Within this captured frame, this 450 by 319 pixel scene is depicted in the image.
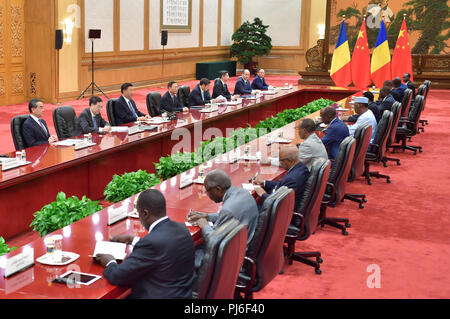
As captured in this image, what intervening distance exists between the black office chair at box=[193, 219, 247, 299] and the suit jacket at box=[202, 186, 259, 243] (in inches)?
25.4

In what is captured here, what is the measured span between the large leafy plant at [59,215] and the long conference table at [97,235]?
0.15 m

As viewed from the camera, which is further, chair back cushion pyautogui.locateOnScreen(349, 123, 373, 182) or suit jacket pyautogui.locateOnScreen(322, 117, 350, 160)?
suit jacket pyautogui.locateOnScreen(322, 117, 350, 160)

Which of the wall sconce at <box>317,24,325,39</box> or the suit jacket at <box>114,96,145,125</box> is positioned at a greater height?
the wall sconce at <box>317,24,325,39</box>

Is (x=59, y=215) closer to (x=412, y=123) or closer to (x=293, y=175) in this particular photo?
(x=293, y=175)

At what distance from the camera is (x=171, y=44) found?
17.1 m

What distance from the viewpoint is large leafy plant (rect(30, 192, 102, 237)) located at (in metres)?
3.76

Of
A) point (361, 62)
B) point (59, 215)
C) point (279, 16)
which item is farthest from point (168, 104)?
point (279, 16)

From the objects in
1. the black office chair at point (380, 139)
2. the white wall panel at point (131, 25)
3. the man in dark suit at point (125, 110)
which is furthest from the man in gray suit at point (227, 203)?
the white wall panel at point (131, 25)

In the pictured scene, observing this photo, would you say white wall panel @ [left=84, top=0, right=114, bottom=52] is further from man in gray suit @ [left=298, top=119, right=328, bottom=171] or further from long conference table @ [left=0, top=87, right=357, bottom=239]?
man in gray suit @ [left=298, top=119, right=328, bottom=171]

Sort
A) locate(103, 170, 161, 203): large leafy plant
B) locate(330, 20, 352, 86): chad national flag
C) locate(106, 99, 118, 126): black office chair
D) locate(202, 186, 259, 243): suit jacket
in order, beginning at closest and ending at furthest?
locate(202, 186, 259, 243): suit jacket < locate(103, 170, 161, 203): large leafy plant < locate(106, 99, 118, 126): black office chair < locate(330, 20, 352, 86): chad national flag

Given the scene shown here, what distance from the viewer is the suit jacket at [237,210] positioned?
11.2ft

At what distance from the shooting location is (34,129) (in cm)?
588

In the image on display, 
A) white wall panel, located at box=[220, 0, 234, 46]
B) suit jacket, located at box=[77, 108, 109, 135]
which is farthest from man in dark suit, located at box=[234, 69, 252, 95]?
white wall panel, located at box=[220, 0, 234, 46]

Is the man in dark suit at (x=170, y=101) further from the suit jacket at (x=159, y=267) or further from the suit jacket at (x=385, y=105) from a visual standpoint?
the suit jacket at (x=159, y=267)
